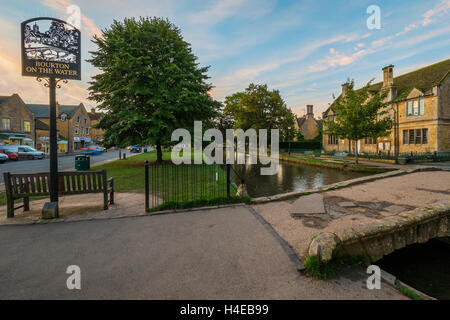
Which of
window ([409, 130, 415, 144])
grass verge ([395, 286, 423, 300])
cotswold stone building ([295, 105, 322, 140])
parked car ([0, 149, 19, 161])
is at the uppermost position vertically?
cotswold stone building ([295, 105, 322, 140])

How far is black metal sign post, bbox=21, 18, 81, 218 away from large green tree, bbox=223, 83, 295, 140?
3761 centimetres

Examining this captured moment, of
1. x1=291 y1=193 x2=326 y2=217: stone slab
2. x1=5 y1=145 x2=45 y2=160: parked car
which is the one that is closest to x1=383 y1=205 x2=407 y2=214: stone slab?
x1=291 y1=193 x2=326 y2=217: stone slab

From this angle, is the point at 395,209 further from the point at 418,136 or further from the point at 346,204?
the point at 418,136

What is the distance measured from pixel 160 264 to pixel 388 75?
41631 mm

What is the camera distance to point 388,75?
31.4 m

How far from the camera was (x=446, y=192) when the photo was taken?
7559 mm

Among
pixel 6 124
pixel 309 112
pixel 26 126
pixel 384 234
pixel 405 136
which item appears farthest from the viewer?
pixel 309 112

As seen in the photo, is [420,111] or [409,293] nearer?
[409,293]

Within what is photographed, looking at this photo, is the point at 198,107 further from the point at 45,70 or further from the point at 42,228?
the point at 42,228

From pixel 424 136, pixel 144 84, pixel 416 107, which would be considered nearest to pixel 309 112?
pixel 416 107

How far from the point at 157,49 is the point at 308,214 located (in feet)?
58.1

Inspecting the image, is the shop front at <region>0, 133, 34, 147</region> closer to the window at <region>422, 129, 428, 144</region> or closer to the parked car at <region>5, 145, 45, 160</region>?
the parked car at <region>5, 145, 45, 160</region>

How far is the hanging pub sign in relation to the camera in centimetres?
562
